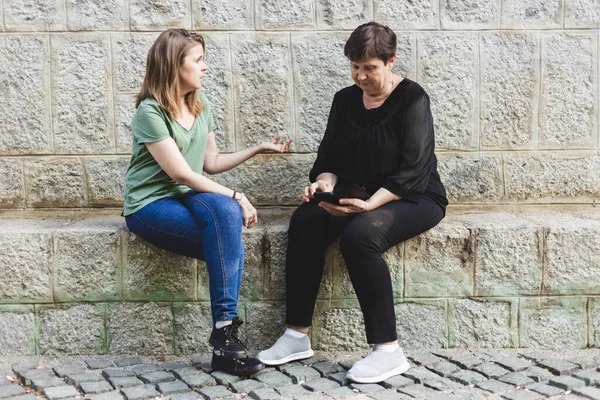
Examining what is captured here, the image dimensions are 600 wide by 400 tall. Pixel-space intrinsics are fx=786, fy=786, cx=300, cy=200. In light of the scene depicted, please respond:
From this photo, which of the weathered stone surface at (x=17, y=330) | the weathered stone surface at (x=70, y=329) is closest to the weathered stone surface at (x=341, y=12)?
the weathered stone surface at (x=70, y=329)

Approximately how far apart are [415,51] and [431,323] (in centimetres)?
156

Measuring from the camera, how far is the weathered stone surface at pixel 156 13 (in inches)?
176

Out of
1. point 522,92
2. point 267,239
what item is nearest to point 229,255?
point 267,239

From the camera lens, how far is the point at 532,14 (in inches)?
179

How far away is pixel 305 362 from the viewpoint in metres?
3.98

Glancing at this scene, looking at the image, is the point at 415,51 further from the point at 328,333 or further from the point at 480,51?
the point at 328,333

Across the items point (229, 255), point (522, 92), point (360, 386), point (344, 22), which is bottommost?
point (360, 386)

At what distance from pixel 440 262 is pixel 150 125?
1.67 meters

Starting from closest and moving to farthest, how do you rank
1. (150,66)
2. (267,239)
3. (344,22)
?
(150,66), (267,239), (344,22)

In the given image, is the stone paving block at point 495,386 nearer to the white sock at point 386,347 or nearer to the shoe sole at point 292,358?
the white sock at point 386,347

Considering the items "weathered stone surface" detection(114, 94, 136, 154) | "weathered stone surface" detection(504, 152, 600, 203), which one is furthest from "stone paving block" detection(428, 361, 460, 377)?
"weathered stone surface" detection(114, 94, 136, 154)

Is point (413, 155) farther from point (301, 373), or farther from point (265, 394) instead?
point (265, 394)

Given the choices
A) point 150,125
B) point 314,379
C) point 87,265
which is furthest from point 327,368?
point 150,125

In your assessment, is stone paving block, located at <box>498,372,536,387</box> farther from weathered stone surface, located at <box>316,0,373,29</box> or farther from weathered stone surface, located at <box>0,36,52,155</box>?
weathered stone surface, located at <box>0,36,52,155</box>
